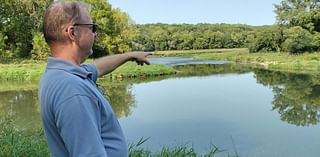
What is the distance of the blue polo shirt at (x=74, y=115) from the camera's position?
1423 millimetres

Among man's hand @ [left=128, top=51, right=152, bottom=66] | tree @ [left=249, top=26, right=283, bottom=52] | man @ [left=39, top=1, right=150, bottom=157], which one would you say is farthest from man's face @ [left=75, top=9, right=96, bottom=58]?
tree @ [left=249, top=26, right=283, bottom=52]

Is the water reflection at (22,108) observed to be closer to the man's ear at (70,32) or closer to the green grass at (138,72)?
the green grass at (138,72)

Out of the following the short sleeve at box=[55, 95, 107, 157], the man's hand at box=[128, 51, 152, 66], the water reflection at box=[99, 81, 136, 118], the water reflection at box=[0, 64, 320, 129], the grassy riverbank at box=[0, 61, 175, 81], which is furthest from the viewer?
the grassy riverbank at box=[0, 61, 175, 81]

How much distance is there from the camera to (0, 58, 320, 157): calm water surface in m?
9.36

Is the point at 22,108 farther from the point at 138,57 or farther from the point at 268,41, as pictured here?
the point at 268,41

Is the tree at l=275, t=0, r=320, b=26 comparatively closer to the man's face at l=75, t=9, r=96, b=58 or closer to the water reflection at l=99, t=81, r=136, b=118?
the water reflection at l=99, t=81, r=136, b=118

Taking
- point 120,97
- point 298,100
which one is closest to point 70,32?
point 120,97

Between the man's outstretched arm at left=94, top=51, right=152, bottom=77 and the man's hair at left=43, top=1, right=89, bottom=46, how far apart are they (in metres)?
0.92

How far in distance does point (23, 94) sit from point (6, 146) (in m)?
13.7

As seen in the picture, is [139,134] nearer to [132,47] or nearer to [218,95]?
[218,95]

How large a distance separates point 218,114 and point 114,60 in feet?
35.4

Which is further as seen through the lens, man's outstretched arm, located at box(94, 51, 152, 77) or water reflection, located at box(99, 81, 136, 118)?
water reflection, located at box(99, 81, 136, 118)

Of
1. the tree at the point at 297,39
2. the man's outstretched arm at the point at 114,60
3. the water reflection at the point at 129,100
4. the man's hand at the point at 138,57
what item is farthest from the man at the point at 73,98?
Answer: the tree at the point at 297,39

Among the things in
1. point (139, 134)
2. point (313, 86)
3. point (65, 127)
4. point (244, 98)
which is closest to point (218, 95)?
point (244, 98)
